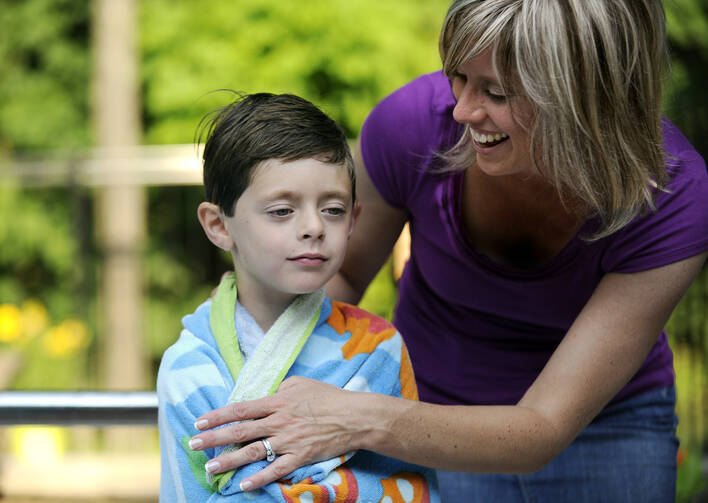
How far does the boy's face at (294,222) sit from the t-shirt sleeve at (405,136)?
1.30 feet

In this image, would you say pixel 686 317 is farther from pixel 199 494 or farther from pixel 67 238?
pixel 67 238

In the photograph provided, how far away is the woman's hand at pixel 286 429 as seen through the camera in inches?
57.4

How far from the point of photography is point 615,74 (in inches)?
62.2

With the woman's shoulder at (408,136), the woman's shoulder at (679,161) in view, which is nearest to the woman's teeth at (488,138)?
the woman's shoulder at (408,136)

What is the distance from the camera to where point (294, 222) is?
155 centimetres

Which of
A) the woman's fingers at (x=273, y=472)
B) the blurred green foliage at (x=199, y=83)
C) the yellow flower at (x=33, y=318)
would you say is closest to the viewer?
the woman's fingers at (x=273, y=472)

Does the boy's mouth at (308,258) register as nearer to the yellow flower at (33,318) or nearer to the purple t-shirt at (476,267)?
the purple t-shirt at (476,267)

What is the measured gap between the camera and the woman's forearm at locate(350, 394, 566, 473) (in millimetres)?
1525

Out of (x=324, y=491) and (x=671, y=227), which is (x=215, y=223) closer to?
(x=324, y=491)

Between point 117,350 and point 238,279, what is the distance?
4.48 meters

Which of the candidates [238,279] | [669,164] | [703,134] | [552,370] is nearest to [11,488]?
[238,279]

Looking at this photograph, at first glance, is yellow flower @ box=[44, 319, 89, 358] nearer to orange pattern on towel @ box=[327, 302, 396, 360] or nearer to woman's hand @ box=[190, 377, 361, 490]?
orange pattern on towel @ box=[327, 302, 396, 360]

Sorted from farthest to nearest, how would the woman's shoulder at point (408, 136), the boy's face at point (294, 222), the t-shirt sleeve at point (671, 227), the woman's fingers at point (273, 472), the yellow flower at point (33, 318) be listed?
the yellow flower at point (33, 318) < the woman's shoulder at point (408, 136) < the t-shirt sleeve at point (671, 227) < the boy's face at point (294, 222) < the woman's fingers at point (273, 472)

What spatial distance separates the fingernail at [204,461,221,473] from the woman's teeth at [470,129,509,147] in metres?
0.74
